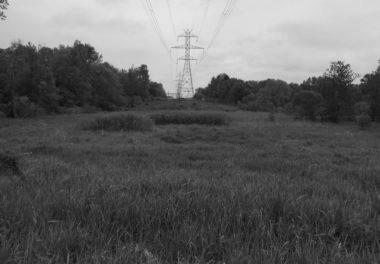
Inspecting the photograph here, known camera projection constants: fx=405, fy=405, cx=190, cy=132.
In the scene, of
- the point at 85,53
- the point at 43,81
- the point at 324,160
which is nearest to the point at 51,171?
the point at 324,160

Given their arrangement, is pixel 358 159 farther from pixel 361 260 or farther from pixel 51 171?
pixel 361 260

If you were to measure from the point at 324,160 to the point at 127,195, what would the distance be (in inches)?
407

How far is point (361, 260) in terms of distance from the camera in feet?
12.3

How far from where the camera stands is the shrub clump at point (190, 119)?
36.7 meters

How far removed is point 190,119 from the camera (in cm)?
3722

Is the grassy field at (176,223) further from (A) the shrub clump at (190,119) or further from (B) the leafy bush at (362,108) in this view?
(B) the leafy bush at (362,108)

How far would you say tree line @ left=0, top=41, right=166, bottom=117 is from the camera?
151ft

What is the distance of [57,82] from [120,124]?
39.8 meters

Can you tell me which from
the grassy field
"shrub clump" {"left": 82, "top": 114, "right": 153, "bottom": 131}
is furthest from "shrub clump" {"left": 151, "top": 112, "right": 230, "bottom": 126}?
the grassy field

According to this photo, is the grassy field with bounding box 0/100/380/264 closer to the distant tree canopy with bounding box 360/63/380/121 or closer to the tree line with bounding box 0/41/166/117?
the distant tree canopy with bounding box 360/63/380/121

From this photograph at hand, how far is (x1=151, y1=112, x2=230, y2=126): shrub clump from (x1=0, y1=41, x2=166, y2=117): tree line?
16.5 meters

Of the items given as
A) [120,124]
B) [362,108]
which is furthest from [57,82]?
[362,108]

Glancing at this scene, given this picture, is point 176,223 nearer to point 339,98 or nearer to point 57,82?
point 339,98

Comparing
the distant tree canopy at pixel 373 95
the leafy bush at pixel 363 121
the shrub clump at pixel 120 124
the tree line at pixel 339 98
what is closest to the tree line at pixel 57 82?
the shrub clump at pixel 120 124
